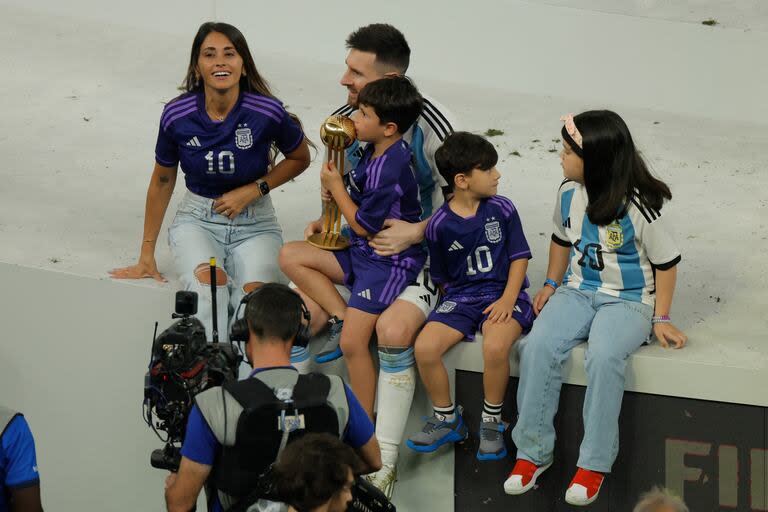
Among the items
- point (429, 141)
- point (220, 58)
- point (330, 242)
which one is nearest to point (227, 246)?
point (330, 242)

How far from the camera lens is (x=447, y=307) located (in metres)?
4.84

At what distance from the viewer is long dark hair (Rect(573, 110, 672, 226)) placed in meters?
4.63

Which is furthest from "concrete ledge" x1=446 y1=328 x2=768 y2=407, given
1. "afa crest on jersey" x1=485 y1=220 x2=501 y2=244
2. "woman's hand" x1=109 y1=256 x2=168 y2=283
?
"woman's hand" x1=109 y1=256 x2=168 y2=283

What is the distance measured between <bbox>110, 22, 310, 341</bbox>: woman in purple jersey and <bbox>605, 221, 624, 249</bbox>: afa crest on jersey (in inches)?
48.1

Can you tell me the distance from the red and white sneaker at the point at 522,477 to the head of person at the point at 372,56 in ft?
4.61

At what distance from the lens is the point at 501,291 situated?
4855mm

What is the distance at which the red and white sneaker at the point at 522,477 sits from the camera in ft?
15.3

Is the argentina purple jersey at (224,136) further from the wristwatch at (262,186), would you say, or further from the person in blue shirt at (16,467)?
the person in blue shirt at (16,467)

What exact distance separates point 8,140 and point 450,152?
9.79ft

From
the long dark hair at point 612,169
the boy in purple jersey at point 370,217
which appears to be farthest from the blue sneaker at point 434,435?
the long dark hair at point 612,169

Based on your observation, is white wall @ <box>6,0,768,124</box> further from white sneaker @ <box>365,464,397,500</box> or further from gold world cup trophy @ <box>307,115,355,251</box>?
white sneaker @ <box>365,464,397,500</box>

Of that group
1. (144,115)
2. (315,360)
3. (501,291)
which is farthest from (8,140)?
(501,291)

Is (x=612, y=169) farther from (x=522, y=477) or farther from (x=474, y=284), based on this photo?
(x=522, y=477)

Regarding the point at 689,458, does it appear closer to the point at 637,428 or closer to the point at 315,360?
the point at 637,428
